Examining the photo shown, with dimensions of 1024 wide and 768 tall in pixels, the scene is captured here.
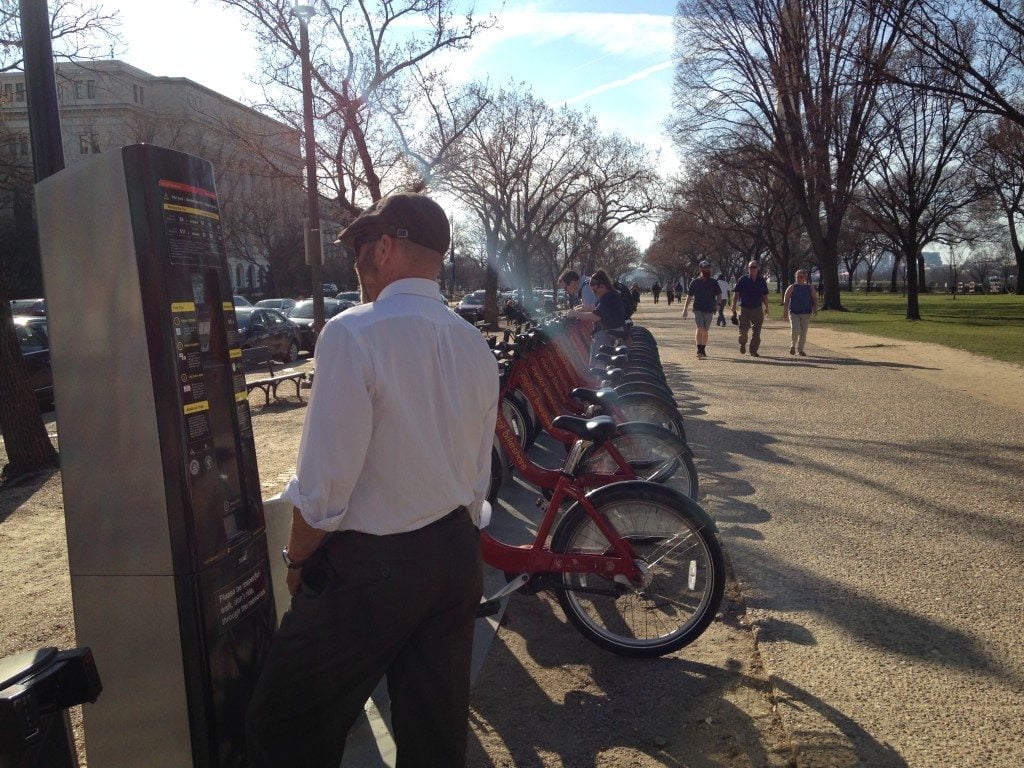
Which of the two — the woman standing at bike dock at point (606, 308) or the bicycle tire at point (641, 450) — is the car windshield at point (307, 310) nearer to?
the woman standing at bike dock at point (606, 308)

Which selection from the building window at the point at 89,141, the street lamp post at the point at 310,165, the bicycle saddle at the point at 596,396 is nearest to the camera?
the bicycle saddle at the point at 596,396

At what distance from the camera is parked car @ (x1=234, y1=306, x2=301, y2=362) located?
20141mm

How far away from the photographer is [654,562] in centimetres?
371

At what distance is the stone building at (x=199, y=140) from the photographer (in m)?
22.0

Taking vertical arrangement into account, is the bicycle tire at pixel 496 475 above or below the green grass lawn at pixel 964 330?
above

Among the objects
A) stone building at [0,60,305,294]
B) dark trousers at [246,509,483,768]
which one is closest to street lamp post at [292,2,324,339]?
stone building at [0,60,305,294]

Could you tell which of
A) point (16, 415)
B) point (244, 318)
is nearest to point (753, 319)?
point (244, 318)

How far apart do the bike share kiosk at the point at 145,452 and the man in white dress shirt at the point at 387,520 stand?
1.87 feet

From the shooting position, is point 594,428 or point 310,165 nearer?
point 594,428

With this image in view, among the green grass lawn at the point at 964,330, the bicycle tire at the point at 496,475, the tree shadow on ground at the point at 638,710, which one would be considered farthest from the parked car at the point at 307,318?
the tree shadow on ground at the point at 638,710

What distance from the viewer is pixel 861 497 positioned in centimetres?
619

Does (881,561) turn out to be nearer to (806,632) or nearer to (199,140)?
(806,632)

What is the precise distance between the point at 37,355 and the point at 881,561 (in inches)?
514

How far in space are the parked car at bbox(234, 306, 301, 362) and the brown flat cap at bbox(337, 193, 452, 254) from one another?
18048 mm
